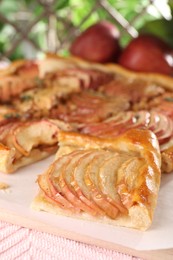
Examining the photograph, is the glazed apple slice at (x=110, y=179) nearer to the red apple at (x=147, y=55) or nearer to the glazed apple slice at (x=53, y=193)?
the glazed apple slice at (x=53, y=193)

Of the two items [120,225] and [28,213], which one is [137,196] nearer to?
[120,225]

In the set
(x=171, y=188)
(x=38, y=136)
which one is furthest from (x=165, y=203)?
(x=38, y=136)

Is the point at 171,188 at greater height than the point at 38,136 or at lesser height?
lesser

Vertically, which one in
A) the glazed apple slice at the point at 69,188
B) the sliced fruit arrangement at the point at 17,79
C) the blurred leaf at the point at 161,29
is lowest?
the blurred leaf at the point at 161,29

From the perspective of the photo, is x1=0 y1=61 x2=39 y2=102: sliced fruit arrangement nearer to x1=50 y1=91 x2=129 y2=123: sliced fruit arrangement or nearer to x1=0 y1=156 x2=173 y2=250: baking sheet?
x1=50 y1=91 x2=129 y2=123: sliced fruit arrangement

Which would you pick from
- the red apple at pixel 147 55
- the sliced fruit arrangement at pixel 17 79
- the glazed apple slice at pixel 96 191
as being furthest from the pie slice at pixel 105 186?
the red apple at pixel 147 55

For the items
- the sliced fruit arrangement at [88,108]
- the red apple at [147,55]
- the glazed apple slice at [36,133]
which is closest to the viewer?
the glazed apple slice at [36,133]

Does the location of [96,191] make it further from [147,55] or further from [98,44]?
[98,44]
